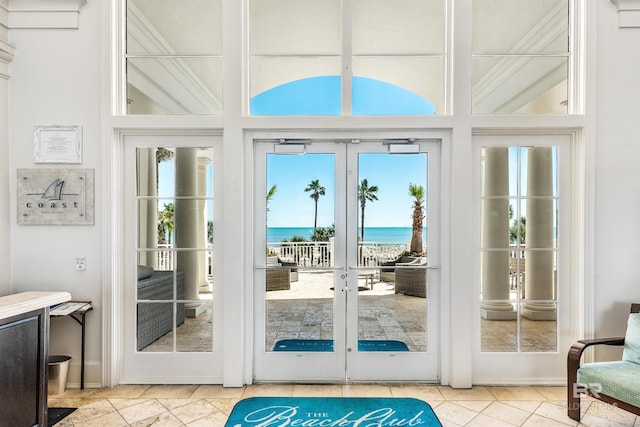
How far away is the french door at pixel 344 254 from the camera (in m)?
3.42

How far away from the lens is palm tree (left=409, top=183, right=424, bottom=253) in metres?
3.43

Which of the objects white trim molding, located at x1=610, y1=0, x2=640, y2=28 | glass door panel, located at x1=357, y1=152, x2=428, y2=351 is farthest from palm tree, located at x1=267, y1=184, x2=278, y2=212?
white trim molding, located at x1=610, y1=0, x2=640, y2=28

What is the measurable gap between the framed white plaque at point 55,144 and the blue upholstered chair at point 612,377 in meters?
4.20

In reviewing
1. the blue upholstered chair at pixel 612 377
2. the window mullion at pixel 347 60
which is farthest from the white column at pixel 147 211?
the blue upholstered chair at pixel 612 377

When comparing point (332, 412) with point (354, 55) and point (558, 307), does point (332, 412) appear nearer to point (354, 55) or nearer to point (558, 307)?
point (558, 307)

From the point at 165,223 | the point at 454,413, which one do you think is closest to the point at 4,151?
the point at 165,223

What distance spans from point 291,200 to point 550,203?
2240 mm

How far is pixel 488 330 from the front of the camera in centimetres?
342

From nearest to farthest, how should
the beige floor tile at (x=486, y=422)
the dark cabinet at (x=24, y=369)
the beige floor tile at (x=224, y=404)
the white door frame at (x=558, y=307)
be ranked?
the dark cabinet at (x=24, y=369), the beige floor tile at (x=486, y=422), the beige floor tile at (x=224, y=404), the white door frame at (x=558, y=307)

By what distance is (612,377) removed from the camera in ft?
8.42

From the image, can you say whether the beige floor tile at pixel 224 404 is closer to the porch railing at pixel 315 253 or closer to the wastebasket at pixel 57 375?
the porch railing at pixel 315 253

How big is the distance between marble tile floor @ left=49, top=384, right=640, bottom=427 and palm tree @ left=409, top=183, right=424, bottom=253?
1.19 meters

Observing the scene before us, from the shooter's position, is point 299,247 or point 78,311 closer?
point 78,311

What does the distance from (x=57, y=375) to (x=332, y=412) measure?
7.26 feet
